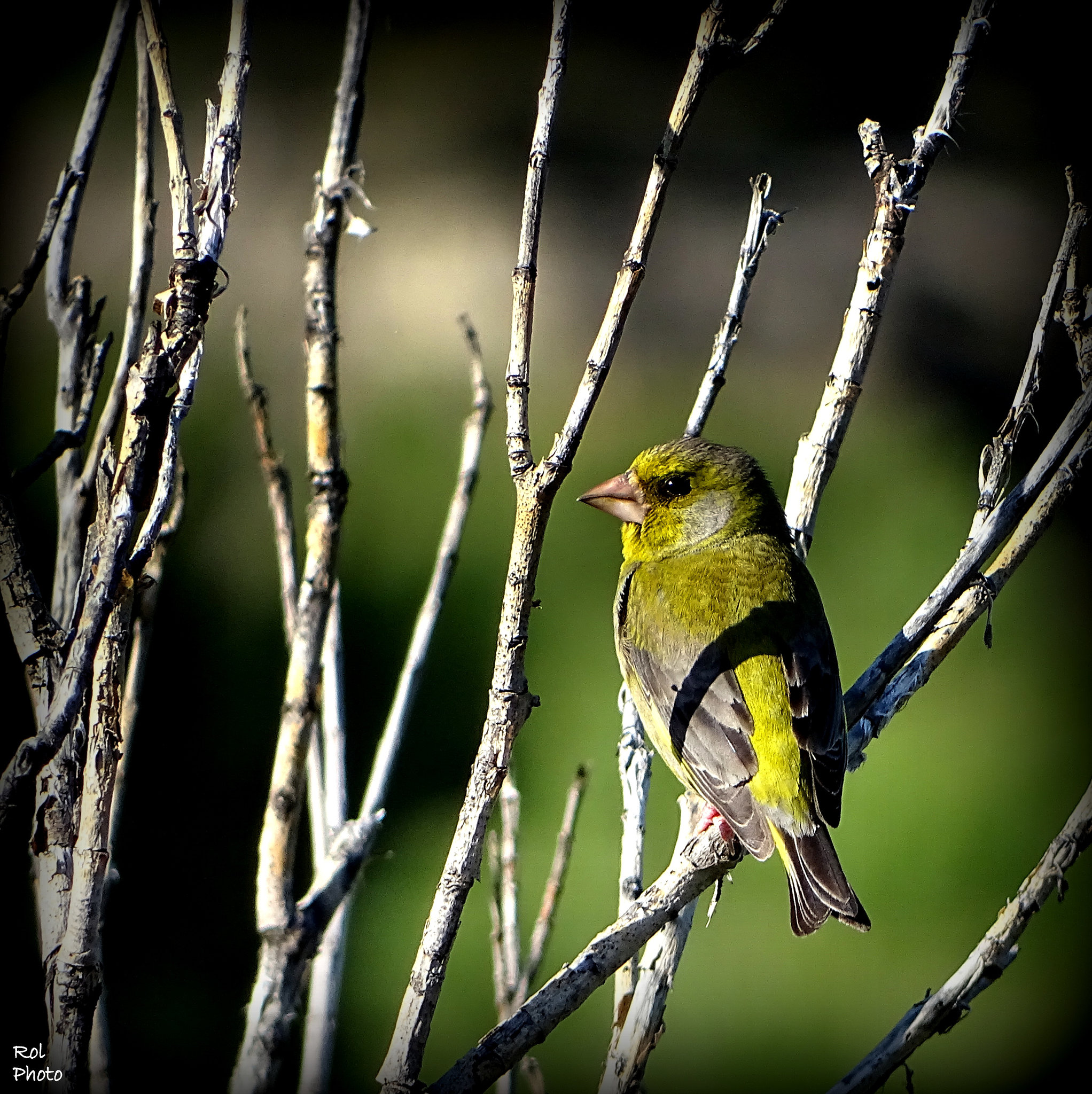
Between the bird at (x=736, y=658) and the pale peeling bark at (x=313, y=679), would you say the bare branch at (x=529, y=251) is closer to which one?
the pale peeling bark at (x=313, y=679)

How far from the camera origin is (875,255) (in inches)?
79.0

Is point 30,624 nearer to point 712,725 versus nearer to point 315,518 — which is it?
point 315,518

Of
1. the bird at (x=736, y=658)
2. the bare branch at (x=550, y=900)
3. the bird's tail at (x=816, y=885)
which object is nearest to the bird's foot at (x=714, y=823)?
the bird at (x=736, y=658)

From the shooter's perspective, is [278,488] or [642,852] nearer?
[278,488]

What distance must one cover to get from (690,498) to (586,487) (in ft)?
5.88

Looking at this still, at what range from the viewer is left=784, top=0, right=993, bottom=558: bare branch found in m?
1.90

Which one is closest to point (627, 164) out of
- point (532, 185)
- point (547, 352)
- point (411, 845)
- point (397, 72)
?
point (547, 352)

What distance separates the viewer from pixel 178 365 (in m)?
1.24

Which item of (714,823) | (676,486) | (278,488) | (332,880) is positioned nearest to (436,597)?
(278,488)

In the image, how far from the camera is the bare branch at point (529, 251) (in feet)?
4.20

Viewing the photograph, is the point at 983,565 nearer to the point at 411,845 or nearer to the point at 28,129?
the point at 28,129

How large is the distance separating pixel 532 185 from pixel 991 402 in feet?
13.8

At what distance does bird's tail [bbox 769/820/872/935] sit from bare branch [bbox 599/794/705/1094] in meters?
0.40

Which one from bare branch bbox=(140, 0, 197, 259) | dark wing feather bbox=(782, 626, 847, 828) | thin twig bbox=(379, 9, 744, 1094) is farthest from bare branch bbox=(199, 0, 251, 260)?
dark wing feather bbox=(782, 626, 847, 828)
